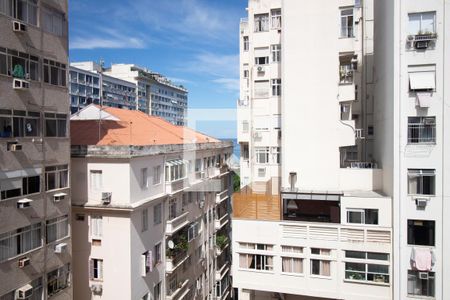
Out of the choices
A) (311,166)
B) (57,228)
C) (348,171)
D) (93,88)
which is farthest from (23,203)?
(93,88)

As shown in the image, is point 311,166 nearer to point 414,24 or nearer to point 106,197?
point 414,24

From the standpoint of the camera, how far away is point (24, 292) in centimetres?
1106

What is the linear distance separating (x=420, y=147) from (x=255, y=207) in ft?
22.7

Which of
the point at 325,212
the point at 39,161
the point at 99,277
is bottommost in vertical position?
the point at 99,277

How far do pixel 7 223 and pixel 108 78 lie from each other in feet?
176

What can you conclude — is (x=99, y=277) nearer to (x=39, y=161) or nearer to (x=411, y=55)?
(x=39, y=161)

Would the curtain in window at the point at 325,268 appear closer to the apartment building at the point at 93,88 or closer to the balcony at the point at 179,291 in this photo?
the balcony at the point at 179,291

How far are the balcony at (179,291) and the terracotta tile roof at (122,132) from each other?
810 cm

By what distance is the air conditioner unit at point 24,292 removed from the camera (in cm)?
1100

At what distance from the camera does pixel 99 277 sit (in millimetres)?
14984

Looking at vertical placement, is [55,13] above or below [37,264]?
above

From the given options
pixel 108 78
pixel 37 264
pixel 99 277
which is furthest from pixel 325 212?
pixel 108 78

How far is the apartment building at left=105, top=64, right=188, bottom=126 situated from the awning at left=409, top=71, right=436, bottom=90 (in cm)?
4933

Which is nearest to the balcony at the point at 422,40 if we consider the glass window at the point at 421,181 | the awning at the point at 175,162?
the glass window at the point at 421,181
